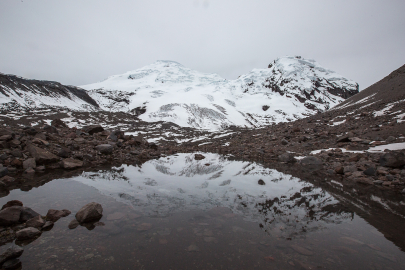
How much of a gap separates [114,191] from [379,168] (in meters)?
16.3

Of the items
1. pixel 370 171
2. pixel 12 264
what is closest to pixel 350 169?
pixel 370 171

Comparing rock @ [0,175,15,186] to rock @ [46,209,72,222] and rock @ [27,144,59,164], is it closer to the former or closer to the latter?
rock @ [27,144,59,164]

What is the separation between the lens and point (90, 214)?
5875 mm

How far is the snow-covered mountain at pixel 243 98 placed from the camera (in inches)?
3730

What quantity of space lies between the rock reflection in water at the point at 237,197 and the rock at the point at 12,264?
333cm

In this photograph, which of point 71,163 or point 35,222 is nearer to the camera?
point 35,222

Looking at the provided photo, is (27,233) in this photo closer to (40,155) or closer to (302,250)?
(302,250)

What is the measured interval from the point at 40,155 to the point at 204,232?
12.7 m

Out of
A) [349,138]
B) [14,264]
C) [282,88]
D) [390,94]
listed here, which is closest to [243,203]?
[14,264]

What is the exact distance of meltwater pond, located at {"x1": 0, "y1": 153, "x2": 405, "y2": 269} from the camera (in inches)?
167

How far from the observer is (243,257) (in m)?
4.46

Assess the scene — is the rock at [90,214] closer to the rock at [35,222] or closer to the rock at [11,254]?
the rock at [35,222]

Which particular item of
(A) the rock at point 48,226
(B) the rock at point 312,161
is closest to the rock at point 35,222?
(A) the rock at point 48,226

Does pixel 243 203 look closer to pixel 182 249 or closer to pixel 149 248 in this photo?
pixel 182 249
